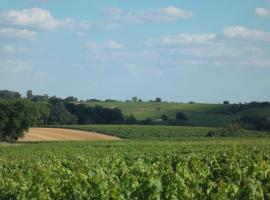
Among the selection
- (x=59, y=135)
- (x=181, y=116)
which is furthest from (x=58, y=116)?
(x=59, y=135)

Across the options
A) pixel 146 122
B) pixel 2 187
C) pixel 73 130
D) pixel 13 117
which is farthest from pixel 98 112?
pixel 2 187

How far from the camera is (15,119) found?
295 feet

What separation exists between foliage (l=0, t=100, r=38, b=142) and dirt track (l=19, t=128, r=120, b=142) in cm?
179

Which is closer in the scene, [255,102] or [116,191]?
[116,191]

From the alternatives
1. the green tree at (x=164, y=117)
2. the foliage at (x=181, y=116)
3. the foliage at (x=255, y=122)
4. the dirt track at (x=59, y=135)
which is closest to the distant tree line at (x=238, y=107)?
the foliage at (x=181, y=116)

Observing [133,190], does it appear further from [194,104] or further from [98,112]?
[194,104]

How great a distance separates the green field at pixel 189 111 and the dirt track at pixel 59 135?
24584 millimetres

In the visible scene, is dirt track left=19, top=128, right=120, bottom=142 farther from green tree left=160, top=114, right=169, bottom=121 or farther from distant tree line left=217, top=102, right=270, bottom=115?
distant tree line left=217, top=102, right=270, bottom=115

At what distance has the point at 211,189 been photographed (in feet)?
42.9

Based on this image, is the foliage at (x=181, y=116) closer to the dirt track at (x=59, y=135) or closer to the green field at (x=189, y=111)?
the green field at (x=189, y=111)

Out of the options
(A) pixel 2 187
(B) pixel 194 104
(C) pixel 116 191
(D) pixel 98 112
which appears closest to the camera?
(C) pixel 116 191

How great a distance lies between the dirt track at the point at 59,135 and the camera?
88812 mm

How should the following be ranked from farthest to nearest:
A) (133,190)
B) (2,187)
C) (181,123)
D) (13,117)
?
(181,123), (13,117), (2,187), (133,190)

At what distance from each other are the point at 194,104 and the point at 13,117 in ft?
208
